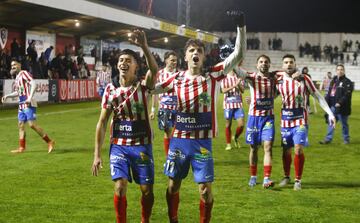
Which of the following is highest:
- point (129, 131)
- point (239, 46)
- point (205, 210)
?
point (239, 46)

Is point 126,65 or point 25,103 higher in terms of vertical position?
point 126,65

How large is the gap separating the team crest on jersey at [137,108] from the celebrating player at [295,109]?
364cm

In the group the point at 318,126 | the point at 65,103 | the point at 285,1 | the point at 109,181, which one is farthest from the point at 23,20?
the point at 285,1

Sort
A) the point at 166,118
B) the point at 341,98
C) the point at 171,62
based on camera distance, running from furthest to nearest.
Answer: the point at 341,98, the point at 171,62, the point at 166,118

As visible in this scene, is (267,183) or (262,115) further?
(262,115)

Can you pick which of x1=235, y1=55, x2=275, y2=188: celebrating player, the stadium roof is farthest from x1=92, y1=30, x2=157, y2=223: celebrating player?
the stadium roof

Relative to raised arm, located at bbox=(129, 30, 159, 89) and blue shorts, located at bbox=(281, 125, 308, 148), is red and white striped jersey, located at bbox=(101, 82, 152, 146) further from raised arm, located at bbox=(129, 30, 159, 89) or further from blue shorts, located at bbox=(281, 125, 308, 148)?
blue shorts, located at bbox=(281, 125, 308, 148)

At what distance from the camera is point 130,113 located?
19.5ft

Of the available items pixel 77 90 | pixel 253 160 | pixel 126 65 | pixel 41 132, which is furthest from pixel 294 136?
pixel 77 90

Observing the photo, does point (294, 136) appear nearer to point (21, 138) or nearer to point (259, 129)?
point (259, 129)

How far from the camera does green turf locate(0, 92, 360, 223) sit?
23.6ft

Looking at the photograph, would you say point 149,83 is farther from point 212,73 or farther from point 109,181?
point 109,181

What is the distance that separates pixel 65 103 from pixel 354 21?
50.5 meters

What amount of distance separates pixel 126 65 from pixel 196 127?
1003mm
